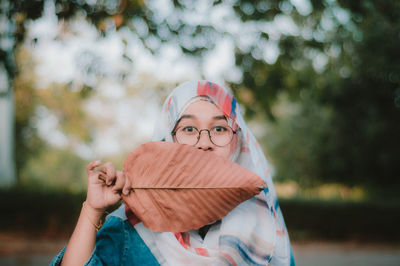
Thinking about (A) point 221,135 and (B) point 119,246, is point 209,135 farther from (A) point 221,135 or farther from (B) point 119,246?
(B) point 119,246

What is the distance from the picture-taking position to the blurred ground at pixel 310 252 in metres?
6.27

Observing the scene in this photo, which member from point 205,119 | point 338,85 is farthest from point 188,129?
Result: point 338,85

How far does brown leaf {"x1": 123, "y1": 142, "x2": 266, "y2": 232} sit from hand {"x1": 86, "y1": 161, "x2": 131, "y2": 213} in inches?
2.0

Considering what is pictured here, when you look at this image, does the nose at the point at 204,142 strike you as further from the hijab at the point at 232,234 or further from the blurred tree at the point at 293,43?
the blurred tree at the point at 293,43

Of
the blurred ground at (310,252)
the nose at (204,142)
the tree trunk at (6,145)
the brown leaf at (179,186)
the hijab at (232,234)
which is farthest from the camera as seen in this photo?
the tree trunk at (6,145)

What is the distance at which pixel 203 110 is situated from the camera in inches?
51.3

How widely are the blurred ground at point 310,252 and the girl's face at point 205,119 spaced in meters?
5.78

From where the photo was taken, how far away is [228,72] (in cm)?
444

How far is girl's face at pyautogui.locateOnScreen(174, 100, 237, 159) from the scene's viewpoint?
4.11 feet

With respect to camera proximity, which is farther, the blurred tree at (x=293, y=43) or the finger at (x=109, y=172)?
the blurred tree at (x=293, y=43)

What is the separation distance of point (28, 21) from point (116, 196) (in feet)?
9.44

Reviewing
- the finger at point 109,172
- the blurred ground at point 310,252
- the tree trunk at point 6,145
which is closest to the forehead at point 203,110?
the finger at point 109,172

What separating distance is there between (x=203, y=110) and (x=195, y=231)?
0.47 meters

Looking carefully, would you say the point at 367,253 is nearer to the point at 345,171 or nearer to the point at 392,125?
the point at 392,125
